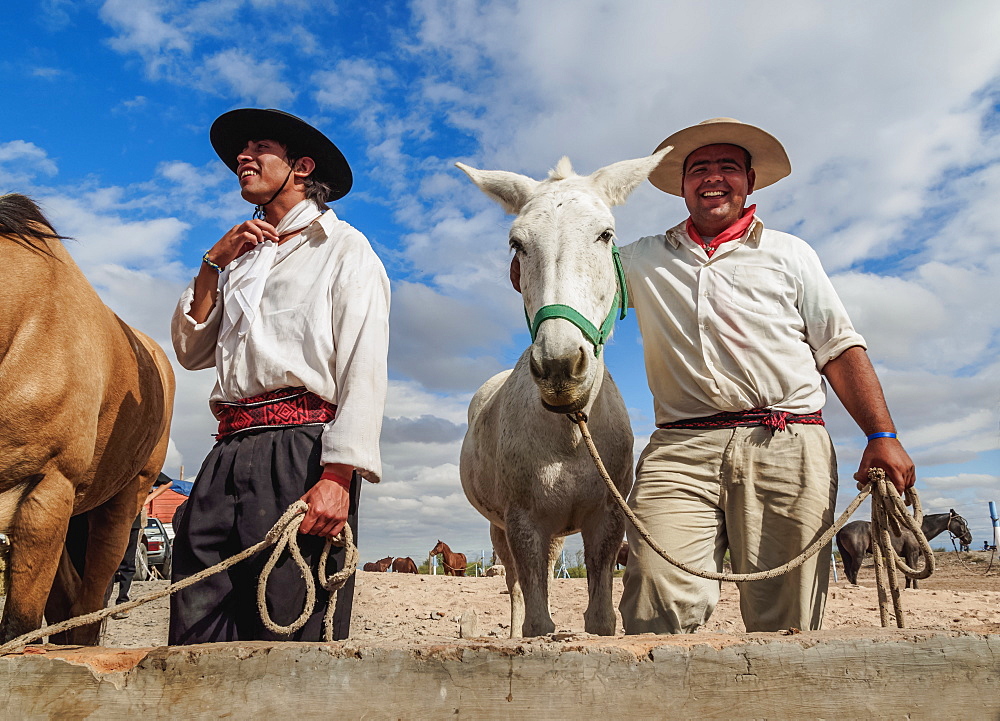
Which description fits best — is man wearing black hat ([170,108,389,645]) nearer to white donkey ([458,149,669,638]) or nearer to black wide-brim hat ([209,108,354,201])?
black wide-brim hat ([209,108,354,201])

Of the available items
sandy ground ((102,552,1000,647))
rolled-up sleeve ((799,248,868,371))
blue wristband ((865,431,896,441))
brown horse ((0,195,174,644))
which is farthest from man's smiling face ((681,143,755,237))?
sandy ground ((102,552,1000,647))

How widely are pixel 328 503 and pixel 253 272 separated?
102 cm

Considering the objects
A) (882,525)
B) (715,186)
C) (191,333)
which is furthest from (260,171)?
(882,525)

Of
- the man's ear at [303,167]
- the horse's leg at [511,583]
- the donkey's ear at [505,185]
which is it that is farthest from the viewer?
the horse's leg at [511,583]

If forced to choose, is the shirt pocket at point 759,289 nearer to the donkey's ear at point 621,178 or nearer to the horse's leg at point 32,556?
the donkey's ear at point 621,178

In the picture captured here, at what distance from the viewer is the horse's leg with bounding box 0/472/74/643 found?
3.09 meters

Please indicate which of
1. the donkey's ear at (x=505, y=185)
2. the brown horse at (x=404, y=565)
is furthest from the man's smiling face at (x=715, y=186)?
the brown horse at (x=404, y=565)

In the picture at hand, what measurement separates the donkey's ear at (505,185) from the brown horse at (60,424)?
213 centimetres

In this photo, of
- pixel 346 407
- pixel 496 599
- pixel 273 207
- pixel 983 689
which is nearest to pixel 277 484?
pixel 346 407

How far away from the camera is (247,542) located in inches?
97.7

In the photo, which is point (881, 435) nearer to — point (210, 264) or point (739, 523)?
point (739, 523)

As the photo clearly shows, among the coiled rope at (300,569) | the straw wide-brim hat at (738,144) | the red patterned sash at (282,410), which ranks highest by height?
the straw wide-brim hat at (738,144)

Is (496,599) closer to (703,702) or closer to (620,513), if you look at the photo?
(620,513)

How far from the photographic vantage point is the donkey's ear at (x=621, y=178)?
3432 millimetres
